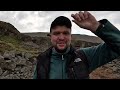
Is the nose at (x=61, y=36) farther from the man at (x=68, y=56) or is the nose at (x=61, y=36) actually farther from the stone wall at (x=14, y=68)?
the stone wall at (x=14, y=68)

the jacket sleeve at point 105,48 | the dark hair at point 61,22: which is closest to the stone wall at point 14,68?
the dark hair at point 61,22

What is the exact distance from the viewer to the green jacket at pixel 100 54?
2.30 m

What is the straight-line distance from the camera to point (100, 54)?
2.72m

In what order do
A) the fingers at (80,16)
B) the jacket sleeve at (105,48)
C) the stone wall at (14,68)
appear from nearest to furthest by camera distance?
1. the fingers at (80,16)
2. the jacket sleeve at (105,48)
3. the stone wall at (14,68)

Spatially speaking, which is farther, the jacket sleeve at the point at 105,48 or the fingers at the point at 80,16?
the jacket sleeve at the point at 105,48

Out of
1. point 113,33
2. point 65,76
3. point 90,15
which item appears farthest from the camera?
point 65,76

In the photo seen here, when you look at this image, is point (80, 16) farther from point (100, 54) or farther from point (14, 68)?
point (14, 68)

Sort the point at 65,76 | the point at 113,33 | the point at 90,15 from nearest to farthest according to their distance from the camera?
the point at 90,15
the point at 113,33
the point at 65,76
